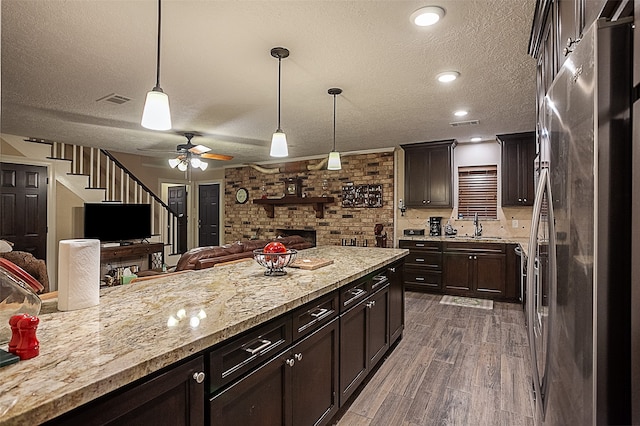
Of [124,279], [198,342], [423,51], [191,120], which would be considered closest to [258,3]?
[423,51]

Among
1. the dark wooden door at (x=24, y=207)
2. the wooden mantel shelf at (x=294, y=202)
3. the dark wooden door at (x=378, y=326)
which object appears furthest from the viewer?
the wooden mantel shelf at (x=294, y=202)

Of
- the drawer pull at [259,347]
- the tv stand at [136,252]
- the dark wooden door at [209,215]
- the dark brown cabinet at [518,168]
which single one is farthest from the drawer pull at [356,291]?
the dark wooden door at [209,215]

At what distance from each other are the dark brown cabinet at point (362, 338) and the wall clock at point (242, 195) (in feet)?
19.4

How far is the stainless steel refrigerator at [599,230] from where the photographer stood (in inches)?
24.9

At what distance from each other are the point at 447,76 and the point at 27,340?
3164 mm

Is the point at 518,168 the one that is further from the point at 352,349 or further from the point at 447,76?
the point at 352,349

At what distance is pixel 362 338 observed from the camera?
2428 mm

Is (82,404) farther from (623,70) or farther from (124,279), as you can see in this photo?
(124,279)

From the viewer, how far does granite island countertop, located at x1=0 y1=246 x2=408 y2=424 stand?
30.8 inches

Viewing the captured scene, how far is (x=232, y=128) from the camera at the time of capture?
4.88 metres

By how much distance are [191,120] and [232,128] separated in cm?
59

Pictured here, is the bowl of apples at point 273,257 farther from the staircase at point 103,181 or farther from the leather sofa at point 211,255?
the staircase at point 103,181

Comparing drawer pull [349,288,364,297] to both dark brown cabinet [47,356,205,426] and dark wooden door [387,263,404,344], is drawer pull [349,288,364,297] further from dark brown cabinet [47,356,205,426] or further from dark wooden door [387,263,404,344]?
dark brown cabinet [47,356,205,426]

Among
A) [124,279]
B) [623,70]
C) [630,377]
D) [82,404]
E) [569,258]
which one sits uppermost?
[623,70]
